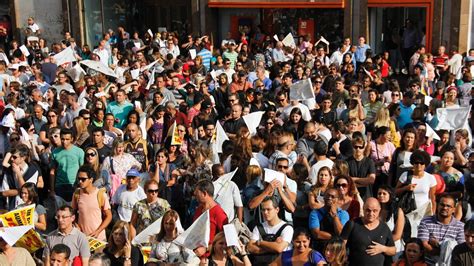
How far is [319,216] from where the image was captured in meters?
7.89

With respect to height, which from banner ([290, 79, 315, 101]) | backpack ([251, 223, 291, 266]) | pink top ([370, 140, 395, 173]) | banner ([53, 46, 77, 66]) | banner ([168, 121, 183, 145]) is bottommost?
backpack ([251, 223, 291, 266])

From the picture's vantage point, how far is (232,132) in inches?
459

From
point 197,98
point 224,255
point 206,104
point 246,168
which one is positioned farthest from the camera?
point 197,98

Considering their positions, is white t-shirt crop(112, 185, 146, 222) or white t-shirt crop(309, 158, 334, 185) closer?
white t-shirt crop(112, 185, 146, 222)

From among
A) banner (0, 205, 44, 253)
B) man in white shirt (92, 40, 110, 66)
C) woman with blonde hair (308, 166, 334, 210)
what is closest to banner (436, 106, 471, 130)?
woman with blonde hair (308, 166, 334, 210)

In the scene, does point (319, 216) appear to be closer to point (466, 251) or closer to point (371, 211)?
point (371, 211)

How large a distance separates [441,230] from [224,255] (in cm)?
209

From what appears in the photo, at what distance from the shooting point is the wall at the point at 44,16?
26750 millimetres

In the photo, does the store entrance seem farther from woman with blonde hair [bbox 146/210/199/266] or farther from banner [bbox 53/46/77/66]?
woman with blonde hair [bbox 146/210/199/266]

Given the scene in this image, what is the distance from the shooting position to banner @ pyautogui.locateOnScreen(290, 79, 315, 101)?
1259cm

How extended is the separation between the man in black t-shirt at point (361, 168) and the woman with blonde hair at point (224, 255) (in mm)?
2492

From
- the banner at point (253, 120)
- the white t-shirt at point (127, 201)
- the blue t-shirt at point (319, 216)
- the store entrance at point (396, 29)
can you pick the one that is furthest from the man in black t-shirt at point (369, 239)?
the store entrance at point (396, 29)

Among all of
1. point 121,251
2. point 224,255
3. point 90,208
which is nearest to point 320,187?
point 224,255

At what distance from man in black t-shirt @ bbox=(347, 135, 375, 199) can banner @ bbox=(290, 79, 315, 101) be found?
3.05 m
